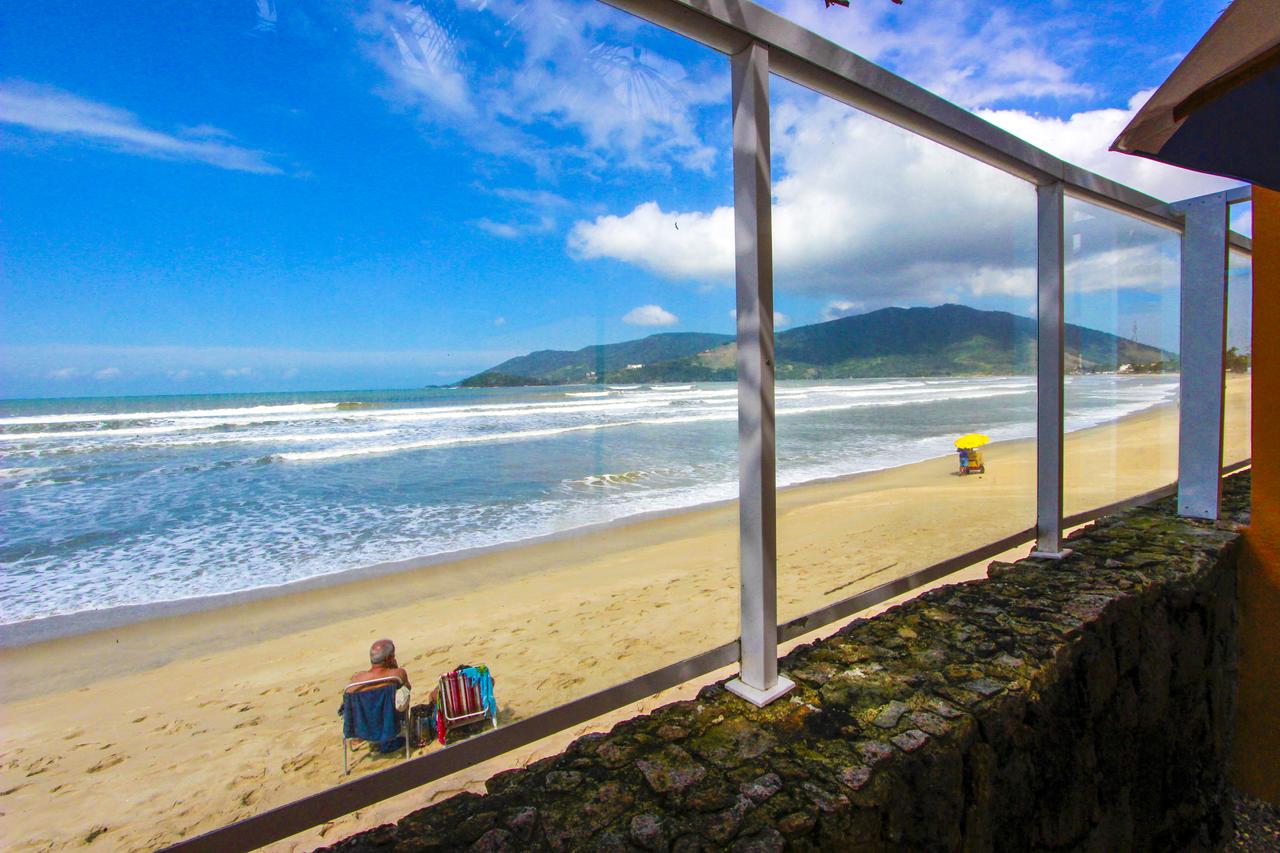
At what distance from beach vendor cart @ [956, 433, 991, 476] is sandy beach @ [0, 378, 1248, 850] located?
1.18 ft

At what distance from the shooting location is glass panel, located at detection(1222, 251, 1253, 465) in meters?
2.94

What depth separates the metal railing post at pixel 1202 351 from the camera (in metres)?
2.81

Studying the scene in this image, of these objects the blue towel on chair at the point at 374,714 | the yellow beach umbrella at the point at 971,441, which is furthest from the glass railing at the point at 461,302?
the yellow beach umbrella at the point at 971,441

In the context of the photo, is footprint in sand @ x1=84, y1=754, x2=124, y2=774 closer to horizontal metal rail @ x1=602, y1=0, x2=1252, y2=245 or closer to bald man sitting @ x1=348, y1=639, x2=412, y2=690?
bald man sitting @ x1=348, y1=639, x2=412, y2=690

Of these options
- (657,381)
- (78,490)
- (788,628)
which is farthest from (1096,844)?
(78,490)

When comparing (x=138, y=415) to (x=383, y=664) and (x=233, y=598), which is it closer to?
(x=233, y=598)

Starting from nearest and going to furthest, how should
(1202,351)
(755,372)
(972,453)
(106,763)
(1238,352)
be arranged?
(755,372) → (106,763) → (1202,351) → (1238,352) → (972,453)

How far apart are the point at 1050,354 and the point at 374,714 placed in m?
3.17

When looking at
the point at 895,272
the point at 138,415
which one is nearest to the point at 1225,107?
the point at 895,272

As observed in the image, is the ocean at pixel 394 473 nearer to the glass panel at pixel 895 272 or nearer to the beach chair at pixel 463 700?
the glass panel at pixel 895 272

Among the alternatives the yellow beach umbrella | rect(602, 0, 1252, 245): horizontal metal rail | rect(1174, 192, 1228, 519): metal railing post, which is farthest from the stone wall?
the yellow beach umbrella

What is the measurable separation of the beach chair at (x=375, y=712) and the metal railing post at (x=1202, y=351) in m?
4.04

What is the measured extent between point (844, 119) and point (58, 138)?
2317mm

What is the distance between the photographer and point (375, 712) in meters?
2.35
